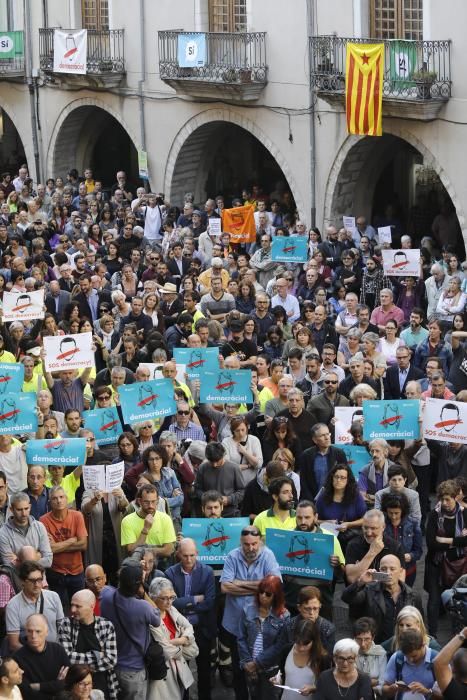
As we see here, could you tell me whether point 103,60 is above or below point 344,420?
above

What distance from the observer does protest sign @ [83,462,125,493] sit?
1216 cm

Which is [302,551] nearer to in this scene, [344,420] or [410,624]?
[410,624]

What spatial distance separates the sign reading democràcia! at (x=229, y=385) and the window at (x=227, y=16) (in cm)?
1480

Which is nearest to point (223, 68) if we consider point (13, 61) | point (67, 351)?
point (13, 61)

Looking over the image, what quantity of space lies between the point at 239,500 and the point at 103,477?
1.26 m

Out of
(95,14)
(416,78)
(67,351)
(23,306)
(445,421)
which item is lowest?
(445,421)

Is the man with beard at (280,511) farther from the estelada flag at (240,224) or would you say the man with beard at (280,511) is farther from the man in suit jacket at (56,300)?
the estelada flag at (240,224)

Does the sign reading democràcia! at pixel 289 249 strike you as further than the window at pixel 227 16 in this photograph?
No

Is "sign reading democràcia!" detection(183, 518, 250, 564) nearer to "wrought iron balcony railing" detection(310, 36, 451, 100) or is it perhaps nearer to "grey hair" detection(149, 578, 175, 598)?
"grey hair" detection(149, 578, 175, 598)

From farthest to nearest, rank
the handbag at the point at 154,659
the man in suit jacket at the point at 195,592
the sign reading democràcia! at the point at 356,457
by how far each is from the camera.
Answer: the sign reading democràcia! at the point at 356,457, the man in suit jacket at the point at 195,592, the handbag at the point at 154,659

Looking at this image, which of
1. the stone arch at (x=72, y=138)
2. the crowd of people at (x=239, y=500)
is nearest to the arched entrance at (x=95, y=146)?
the stone arch at (x=72, y=138)

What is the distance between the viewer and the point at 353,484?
39.7ft

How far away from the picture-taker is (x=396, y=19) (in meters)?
24.3

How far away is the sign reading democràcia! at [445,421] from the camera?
13.2m
